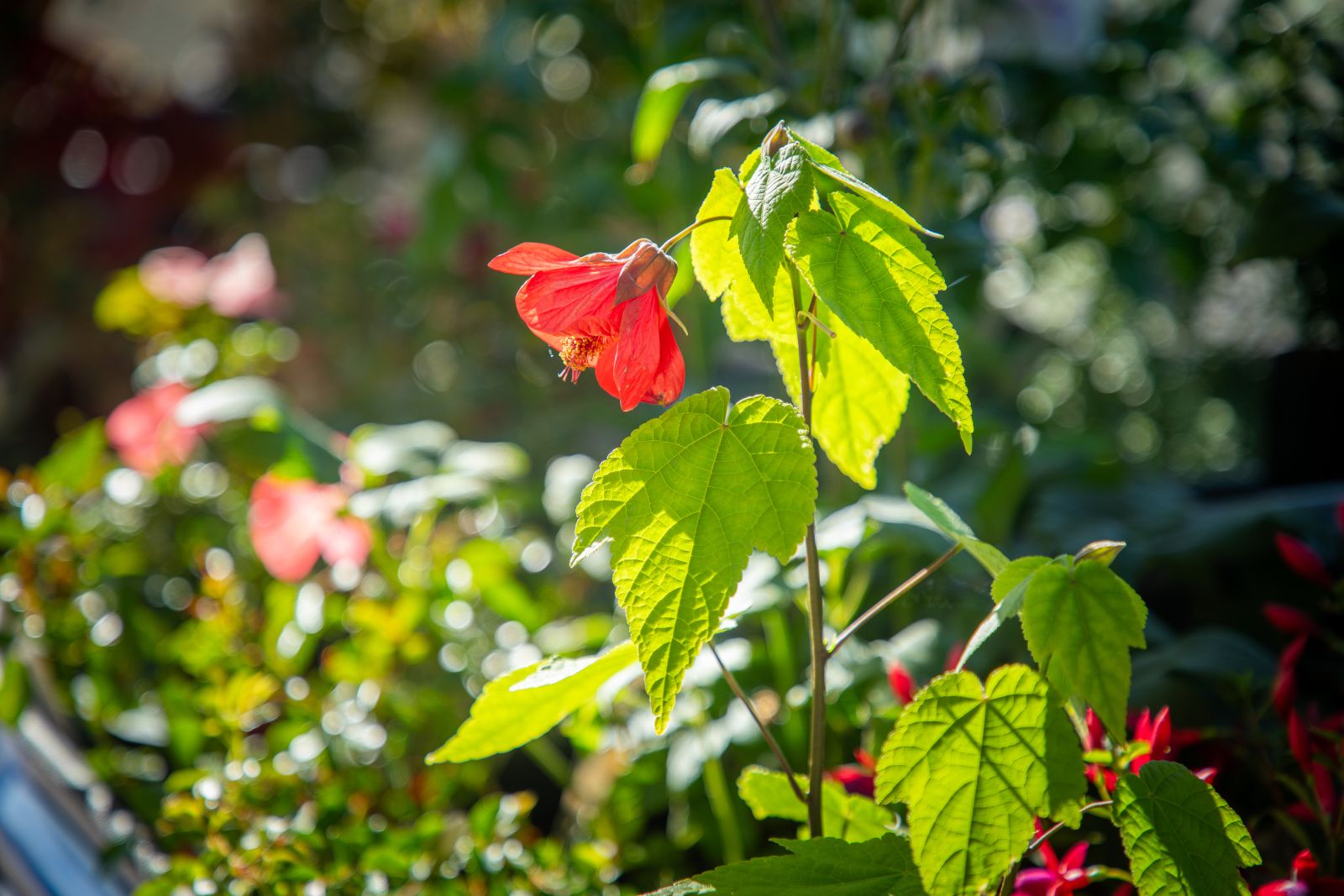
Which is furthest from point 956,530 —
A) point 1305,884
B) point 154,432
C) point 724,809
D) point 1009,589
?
point 154,432

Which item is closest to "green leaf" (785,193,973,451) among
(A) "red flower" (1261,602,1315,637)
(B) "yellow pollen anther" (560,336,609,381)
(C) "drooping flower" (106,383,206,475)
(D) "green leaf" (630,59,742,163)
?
(B) "yellow pollen anther" (560,336,609,381)

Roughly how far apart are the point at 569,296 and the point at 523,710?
7.8 inches

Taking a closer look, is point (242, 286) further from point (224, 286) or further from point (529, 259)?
point (529, 259)

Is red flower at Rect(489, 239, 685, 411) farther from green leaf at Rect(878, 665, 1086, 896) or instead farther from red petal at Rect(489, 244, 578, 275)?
green leaf at Rect(878, 665, 1086, 896)

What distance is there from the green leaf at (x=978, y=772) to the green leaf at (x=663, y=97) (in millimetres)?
591

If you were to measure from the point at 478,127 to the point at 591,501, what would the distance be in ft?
4.18

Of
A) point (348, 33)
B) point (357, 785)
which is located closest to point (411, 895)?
point (357, 785)

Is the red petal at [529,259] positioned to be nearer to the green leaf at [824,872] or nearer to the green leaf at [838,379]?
the green leaf at [838,379]

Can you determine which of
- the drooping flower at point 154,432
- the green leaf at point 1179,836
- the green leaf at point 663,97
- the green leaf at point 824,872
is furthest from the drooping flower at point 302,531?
the green leaf at point 1179,836

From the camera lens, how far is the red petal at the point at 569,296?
0.39m

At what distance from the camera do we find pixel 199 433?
1085 mm

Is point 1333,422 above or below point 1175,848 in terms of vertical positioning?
below

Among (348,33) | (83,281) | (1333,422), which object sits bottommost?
(1333,422)

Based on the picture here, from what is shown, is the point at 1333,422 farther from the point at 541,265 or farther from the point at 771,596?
the point at 541,265
